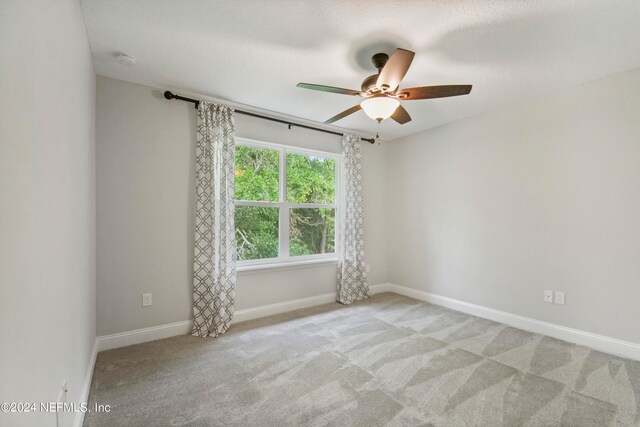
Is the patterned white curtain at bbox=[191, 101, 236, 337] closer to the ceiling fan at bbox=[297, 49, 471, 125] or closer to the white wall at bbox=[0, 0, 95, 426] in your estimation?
the white wall at bbox=[0, 0, 95, 426]

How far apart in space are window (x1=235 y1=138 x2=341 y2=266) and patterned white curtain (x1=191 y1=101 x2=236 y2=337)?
0.29 meters

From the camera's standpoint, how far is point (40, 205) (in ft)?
3.45

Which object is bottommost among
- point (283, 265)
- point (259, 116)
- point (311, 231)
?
point (283, 265)

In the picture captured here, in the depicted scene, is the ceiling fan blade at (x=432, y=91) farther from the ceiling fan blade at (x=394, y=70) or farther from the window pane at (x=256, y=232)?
the window pane at (x=256, y=232)

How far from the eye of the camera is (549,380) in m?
2.11

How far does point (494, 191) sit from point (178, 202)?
140 inches

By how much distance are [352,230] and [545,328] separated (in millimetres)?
2411

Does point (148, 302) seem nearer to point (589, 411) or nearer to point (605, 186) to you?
point (589, 411)

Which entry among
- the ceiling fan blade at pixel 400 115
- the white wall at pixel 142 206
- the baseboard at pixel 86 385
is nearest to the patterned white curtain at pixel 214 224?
the white wall at pixel 142 206

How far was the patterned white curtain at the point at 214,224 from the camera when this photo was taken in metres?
2.98

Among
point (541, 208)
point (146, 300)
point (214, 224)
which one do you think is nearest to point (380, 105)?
point (214, 224)

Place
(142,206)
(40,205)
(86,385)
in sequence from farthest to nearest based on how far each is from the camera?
(142,206), (86,385), (40,205)

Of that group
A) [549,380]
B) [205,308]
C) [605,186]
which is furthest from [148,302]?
[605,186]

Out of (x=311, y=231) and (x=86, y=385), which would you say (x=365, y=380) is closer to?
(x=86, y=385)
